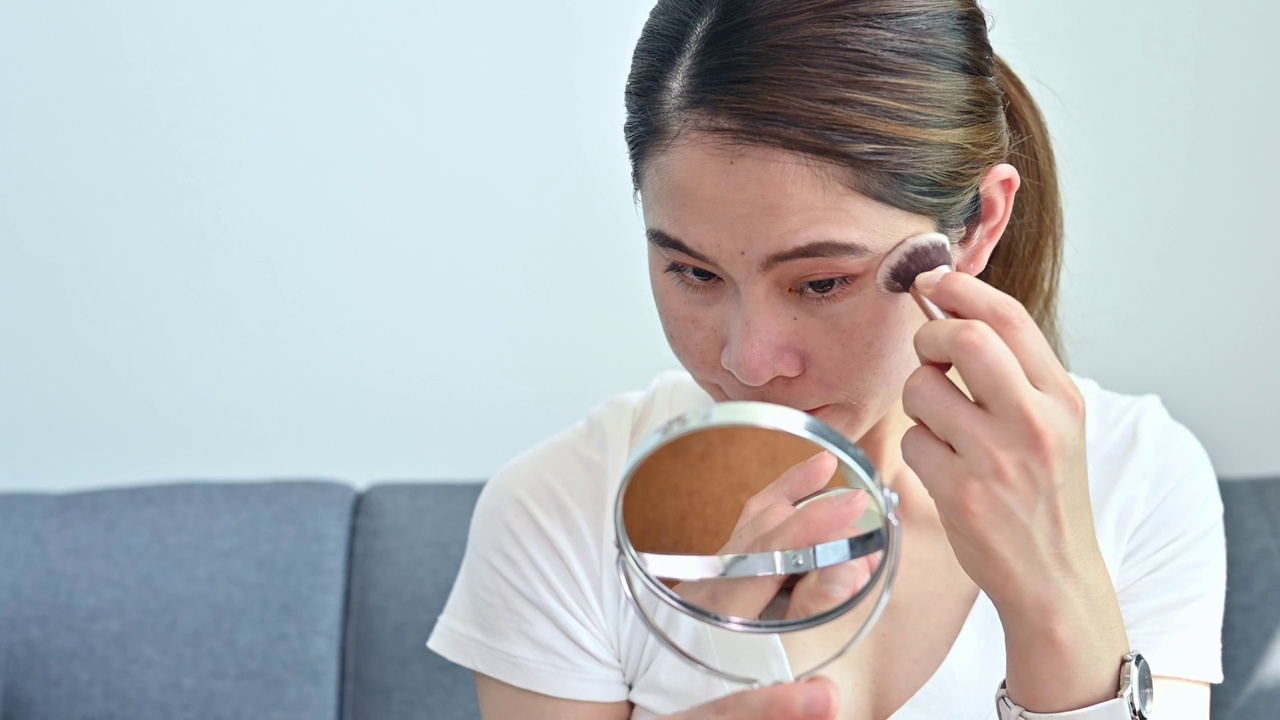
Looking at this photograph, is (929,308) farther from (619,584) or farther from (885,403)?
(619,584)

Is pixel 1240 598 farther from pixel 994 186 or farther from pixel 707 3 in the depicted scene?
pixel 707 3

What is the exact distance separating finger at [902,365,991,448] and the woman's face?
14 cm

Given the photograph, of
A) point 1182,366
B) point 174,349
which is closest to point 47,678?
point 174,349

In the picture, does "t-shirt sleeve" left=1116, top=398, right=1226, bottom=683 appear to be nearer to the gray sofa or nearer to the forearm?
the forearm

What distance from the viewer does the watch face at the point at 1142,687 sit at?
3.44 feet

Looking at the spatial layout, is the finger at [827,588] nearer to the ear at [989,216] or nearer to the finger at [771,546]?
the finger at [771,546]

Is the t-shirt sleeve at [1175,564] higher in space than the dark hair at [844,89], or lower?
lower

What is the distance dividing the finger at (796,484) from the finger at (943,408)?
0.27 feet

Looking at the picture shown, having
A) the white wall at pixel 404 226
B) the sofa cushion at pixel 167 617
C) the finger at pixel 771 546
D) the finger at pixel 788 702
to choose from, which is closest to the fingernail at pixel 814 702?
the finger at pixel 788 702

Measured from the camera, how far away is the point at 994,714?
1.29 metres

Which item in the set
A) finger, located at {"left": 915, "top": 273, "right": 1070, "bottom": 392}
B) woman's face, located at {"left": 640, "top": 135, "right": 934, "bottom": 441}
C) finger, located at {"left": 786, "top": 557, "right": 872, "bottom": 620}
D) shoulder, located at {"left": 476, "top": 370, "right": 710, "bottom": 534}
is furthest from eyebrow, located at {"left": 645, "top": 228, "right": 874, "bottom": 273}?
shoulder, located at {"left": 476, "top": 370, "right": 710, "bottom": 534}

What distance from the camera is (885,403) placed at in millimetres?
1186

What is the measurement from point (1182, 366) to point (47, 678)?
A: 6.60 ft

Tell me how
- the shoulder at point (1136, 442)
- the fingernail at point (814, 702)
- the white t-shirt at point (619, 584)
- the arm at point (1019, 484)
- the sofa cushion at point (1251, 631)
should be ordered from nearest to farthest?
the fingernail at point (814, 702) → the arm at point (1019, 484) → the white t-shirt at point (619, 584) → the shoulder at point (1136, 442) → the sofa cushion at point (1251, 631)
